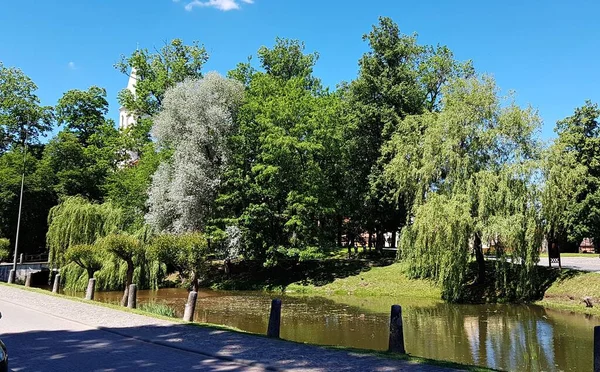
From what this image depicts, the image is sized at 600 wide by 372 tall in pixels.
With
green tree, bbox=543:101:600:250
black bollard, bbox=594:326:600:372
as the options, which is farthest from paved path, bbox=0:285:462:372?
green tree, bbox=543:101:600:250

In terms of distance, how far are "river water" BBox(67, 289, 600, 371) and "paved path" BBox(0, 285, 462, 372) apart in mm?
4797

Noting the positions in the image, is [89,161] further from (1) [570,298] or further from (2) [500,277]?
(1) [570,298]

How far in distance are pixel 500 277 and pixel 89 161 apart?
40.3 m

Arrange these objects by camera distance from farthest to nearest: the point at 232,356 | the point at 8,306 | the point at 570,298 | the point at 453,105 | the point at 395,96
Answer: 1. the point at 395,96
2. the point at 453,105
3. the point at 570,298
4. the point at 8,306
5. the point at 232,356

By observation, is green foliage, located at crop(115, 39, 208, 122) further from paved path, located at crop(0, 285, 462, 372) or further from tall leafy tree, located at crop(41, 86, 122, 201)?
paved path, located at crop(0, 285, 462, 372)

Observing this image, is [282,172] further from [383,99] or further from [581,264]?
[581,264]

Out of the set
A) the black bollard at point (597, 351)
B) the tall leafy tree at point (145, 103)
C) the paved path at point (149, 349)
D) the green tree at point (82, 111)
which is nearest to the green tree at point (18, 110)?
the green tree at point (82, 111)

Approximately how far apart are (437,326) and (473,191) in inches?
342

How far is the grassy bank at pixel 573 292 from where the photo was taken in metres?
22.2

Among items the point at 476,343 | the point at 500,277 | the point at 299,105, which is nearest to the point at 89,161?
the point at 299,105

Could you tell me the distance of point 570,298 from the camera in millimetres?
23094

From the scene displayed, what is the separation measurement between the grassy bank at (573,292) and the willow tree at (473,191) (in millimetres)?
1095

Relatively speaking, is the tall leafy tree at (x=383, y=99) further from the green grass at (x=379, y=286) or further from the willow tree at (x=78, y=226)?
the willow tree at (x=78, y=226)

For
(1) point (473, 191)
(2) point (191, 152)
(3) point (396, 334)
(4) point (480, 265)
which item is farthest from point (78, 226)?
(3) point (396, 334)
